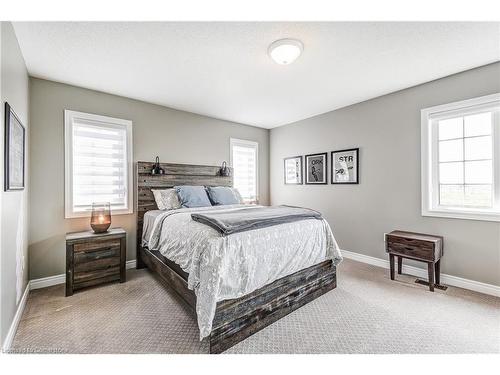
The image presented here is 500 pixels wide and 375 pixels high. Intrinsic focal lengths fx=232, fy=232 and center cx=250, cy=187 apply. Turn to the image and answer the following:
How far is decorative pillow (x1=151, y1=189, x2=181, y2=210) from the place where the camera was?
11.2ft

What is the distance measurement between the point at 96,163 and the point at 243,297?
274 centimetres

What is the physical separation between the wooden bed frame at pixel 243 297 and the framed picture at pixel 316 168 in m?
1.97

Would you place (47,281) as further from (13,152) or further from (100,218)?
(13,152)

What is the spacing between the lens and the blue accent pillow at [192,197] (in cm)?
338

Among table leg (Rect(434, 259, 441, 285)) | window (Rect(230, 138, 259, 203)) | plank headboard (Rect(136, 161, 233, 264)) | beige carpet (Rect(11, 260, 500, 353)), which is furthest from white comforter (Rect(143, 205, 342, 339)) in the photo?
window (Rect(230, 138, 259, 203))

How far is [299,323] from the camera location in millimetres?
2045

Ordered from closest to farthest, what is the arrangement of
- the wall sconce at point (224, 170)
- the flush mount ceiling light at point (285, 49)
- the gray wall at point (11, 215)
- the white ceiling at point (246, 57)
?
the gray wall at point (11, 215), the white ceiling at point (246, 57), the flush mount ceiling light at point (285, 49), the wall sconce at point (224, 170)

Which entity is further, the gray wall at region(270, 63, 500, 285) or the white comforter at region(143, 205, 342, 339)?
the gray wall at region(270, 63, 500, 285)

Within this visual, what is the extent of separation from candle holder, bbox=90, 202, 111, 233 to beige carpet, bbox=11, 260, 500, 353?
2.30 feet

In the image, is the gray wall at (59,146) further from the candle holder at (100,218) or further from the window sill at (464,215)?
the window sill at (464,215)

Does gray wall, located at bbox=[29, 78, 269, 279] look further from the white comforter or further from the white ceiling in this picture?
the white comforter

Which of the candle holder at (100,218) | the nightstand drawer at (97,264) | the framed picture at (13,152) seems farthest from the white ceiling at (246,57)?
the nightstand drawer at (97,264)
